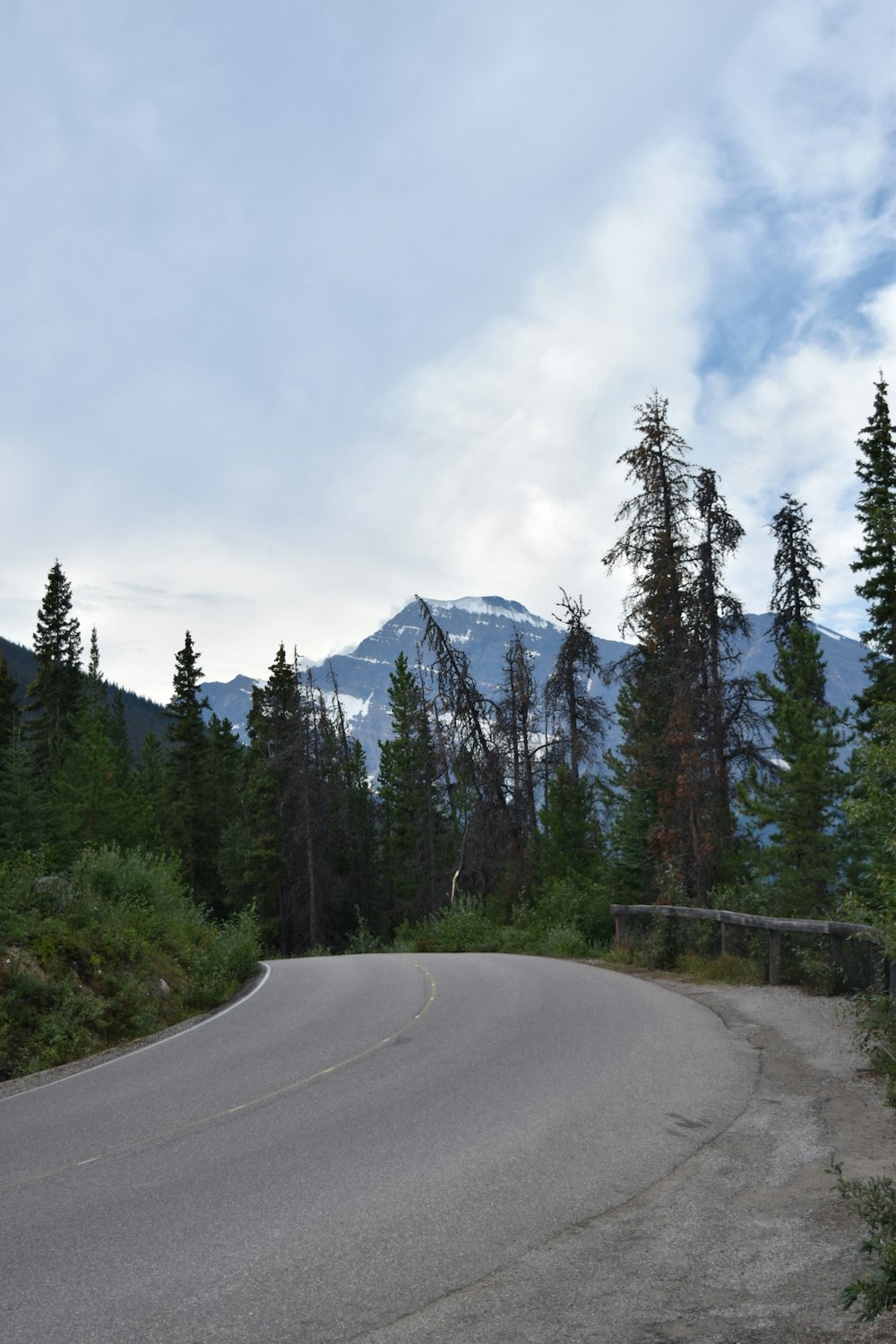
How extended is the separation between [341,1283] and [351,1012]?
9.71m

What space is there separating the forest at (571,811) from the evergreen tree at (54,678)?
244 inches

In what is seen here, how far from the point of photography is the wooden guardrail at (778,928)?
38.2 feet

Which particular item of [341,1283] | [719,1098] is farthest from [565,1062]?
[341,1283]

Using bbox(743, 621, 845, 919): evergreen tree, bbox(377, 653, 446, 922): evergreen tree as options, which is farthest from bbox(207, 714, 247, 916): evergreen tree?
bbox(743, 621, 845, 919): evergreen tree

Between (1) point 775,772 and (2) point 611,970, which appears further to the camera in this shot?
(1) point 775,772

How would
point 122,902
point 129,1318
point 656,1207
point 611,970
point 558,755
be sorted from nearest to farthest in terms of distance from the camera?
point 129,1318, point 656,1207, point 122,902, point 611,970, point 558,755

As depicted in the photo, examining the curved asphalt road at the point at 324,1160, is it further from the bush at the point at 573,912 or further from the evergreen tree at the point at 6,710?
the evergreen tree at the point at 6,710

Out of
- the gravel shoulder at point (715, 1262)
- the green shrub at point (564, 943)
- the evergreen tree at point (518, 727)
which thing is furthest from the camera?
the evergreen tree at point (518, 727)

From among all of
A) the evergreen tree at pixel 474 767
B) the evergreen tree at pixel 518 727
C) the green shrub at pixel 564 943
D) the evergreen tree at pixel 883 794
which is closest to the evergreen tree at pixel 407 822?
the evergreen tree at pixel 518 727

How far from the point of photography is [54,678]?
6856cm

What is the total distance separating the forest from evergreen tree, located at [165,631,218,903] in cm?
382

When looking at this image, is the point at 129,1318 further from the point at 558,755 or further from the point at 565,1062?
the point at 558,755

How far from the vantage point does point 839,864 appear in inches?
929

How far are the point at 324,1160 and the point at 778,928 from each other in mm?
10635
